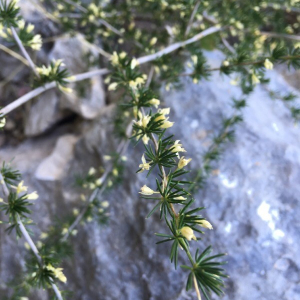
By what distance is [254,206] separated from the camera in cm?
156

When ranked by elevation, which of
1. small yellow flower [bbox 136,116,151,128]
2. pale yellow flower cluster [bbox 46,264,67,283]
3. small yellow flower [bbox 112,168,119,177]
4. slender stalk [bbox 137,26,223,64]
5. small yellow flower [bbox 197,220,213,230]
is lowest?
pale yellow flower cluster [bbox 46,264,67,283]

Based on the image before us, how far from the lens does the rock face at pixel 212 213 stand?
1.44m

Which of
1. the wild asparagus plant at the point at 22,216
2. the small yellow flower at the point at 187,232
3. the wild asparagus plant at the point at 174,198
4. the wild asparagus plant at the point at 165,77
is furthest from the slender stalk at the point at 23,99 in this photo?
the small yellow flower at the point at 187,232

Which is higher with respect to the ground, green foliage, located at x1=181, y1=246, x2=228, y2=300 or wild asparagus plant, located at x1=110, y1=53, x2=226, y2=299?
wild asparagus plant, located at x1=110, y1=53, x2=226, y2=299

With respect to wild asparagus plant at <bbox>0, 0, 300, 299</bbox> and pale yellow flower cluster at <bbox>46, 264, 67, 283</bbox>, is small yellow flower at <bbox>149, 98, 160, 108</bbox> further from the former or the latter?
pale yellow flower cluster at <bbox>46, 264, 67, 283</bbox>

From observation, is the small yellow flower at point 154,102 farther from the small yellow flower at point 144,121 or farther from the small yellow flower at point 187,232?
the small yellow flower at point 187,232

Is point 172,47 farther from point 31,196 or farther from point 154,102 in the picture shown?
point 31,196

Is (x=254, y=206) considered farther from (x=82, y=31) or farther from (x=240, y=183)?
(x=82, y=31)

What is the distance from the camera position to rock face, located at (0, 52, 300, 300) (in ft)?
4.74

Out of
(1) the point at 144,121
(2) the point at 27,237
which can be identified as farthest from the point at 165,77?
(2) the point at 27,237

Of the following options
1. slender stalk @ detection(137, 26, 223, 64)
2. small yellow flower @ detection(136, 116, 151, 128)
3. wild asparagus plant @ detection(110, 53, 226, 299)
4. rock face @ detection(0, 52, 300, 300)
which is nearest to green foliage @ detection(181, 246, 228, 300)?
wild asparagus plant @ detection(110, 53, 226, 299)

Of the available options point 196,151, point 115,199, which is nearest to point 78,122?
point 115,199

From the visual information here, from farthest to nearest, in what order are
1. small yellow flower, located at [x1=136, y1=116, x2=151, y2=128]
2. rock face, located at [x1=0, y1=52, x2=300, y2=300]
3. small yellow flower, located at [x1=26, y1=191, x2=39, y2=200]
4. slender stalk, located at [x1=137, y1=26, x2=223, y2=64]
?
slender stalk, located at [x1=137, y1=26, x2=223, y2=64]
rock face, located at [x1=0, y1=52, x2=300, y2=300]
small yellow flower, located at [x1=26, y1=191, x2=39, y2=200]
small yellow flower, located at [x1=136, y1=116, x2=151, y2=128]

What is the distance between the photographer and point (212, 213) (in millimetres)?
1604
